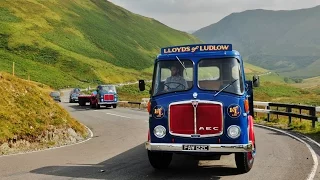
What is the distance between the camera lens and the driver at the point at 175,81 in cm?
962

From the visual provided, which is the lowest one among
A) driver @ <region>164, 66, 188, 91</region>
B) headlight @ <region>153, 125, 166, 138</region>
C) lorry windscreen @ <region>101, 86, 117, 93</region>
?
headlight @ <region>153, 125, 166, 138</region>

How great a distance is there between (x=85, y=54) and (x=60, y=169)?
134 m

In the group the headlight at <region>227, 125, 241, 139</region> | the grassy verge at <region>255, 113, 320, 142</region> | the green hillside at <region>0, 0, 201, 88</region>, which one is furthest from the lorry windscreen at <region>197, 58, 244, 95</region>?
the green hillside at <region>0, 0, 201, 88</region>

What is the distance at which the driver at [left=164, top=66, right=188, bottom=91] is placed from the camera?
9.62m

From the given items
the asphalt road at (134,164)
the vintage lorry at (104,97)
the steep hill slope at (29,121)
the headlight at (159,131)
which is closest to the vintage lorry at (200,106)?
the headlight at (159,131)

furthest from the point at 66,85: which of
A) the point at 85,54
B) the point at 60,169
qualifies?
the point at 60,169

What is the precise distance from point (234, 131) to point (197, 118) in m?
0.86

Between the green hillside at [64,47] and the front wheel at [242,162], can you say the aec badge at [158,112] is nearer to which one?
the front wheel at [242,162]

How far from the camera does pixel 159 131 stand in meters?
9.26

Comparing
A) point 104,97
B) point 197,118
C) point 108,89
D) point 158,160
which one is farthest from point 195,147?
point 108,89

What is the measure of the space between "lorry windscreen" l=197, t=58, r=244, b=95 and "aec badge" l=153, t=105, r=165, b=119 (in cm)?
107

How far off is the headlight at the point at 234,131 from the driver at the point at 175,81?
147cm

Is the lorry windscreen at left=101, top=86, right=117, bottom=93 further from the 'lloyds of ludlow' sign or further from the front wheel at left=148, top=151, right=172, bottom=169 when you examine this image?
the 'lloyds of ludlow' sign

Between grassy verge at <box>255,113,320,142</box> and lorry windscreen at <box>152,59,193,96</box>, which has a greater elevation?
lorry windscreen at <box>152,59,193,96</box>
